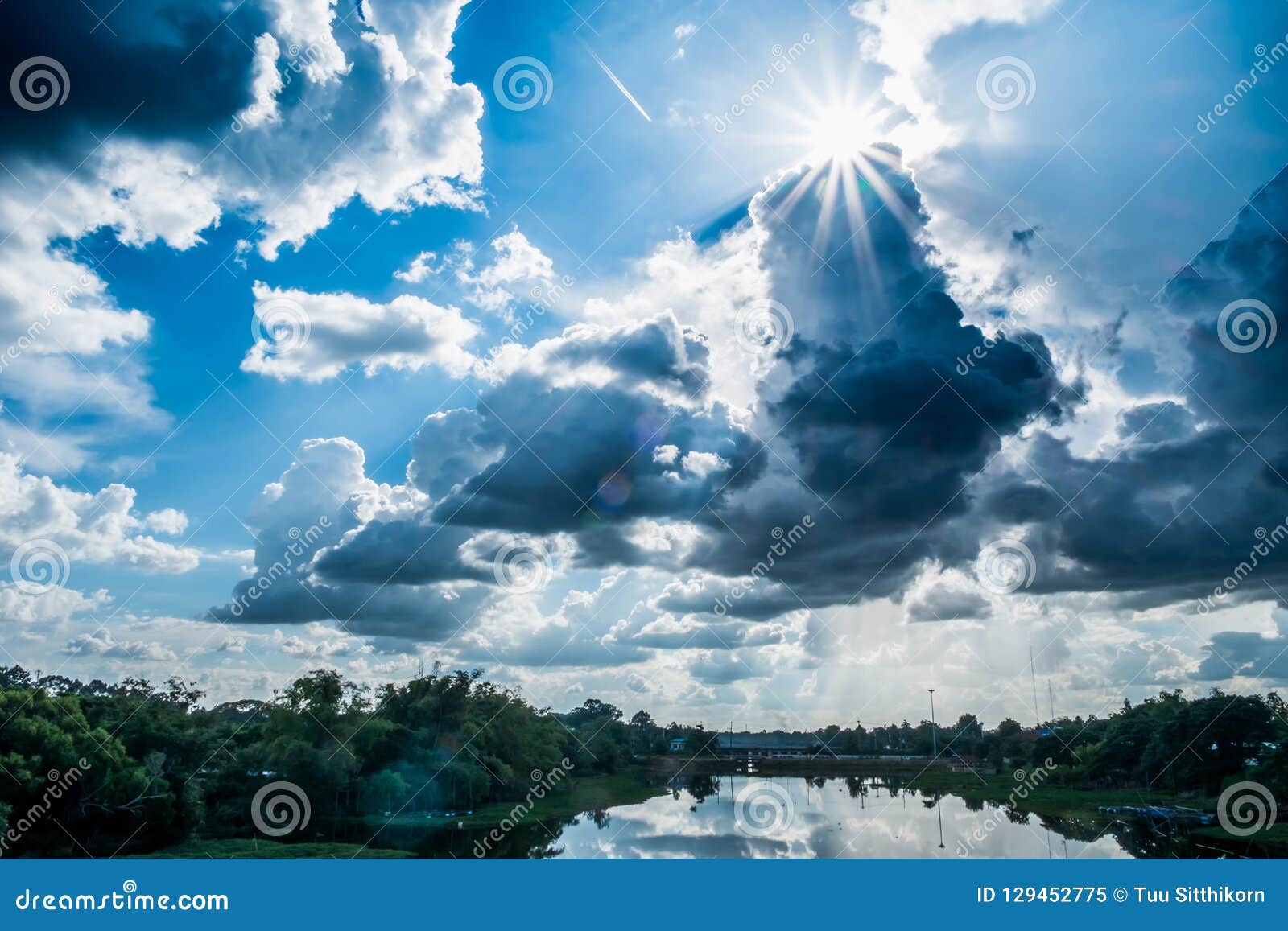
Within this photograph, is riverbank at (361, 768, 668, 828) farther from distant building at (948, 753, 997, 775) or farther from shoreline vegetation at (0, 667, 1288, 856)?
distant building at (948, 753, 997, 775)

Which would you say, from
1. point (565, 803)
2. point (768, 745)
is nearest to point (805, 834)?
point (565, 803)

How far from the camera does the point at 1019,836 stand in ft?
95.2

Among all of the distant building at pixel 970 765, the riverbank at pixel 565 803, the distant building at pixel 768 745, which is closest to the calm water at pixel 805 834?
the riverbank at pixel 565 803

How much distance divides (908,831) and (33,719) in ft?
89.1

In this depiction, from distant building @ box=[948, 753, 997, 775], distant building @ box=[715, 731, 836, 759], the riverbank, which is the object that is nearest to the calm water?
the riverbank

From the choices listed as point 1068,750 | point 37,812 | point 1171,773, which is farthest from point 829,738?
point 37,812

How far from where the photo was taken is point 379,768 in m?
31.1

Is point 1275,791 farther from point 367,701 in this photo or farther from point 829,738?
point 829,738

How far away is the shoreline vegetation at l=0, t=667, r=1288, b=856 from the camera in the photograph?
22.9 meters

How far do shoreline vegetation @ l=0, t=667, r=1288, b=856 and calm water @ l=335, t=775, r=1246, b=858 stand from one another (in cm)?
56

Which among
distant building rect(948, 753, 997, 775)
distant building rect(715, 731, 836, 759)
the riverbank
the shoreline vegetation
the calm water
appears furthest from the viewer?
distant building rect(715, 731, 836, 759)

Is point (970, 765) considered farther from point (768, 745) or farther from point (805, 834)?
point (768, 745)

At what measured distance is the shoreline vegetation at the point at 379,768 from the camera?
75.0 ft

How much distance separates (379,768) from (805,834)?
52.2 feet
